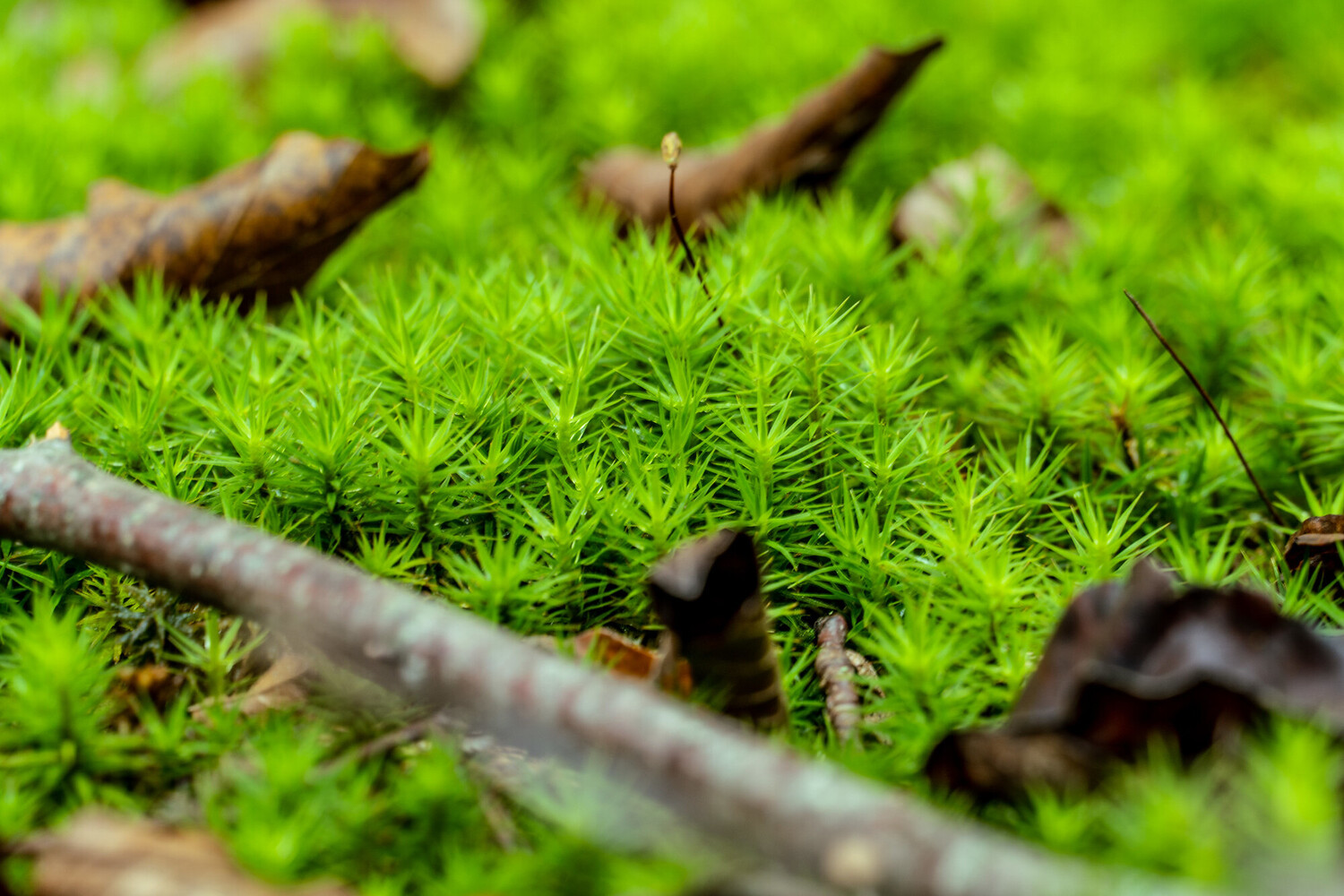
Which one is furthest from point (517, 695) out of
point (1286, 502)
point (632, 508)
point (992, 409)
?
point (1286, 502)

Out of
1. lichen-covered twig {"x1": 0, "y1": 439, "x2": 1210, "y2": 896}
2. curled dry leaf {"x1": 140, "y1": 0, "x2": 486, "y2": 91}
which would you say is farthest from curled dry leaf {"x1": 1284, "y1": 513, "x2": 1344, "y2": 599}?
curled dry leaf {"x1": 140, "y1": 0, "x2": 486, "y2": 91}

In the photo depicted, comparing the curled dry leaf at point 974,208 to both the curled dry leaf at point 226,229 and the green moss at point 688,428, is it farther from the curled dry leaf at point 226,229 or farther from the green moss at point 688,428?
the curled dry leaf at point 226,229

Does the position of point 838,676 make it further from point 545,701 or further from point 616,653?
point 545,701

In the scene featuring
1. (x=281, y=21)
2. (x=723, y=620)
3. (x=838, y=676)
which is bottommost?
(x=838, y=676)

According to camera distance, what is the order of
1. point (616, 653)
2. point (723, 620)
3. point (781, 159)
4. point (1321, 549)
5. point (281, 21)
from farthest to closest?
1. point (281, 21)
2. point (781, 159)
3. point (1321, 549)
4. point (616, 653)
5. point (723, 620)

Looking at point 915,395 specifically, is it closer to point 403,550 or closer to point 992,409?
point 992,409

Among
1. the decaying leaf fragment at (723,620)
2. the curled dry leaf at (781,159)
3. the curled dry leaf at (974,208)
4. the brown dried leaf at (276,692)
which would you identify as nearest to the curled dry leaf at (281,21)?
the curled dry leaf at (781,159)

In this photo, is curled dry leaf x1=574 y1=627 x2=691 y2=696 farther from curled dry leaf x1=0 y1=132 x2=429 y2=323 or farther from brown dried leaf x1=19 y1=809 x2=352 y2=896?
curled dry leaf x1=0 y1=132 x2=429 y2=323

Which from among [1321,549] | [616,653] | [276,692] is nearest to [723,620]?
[616,653]
